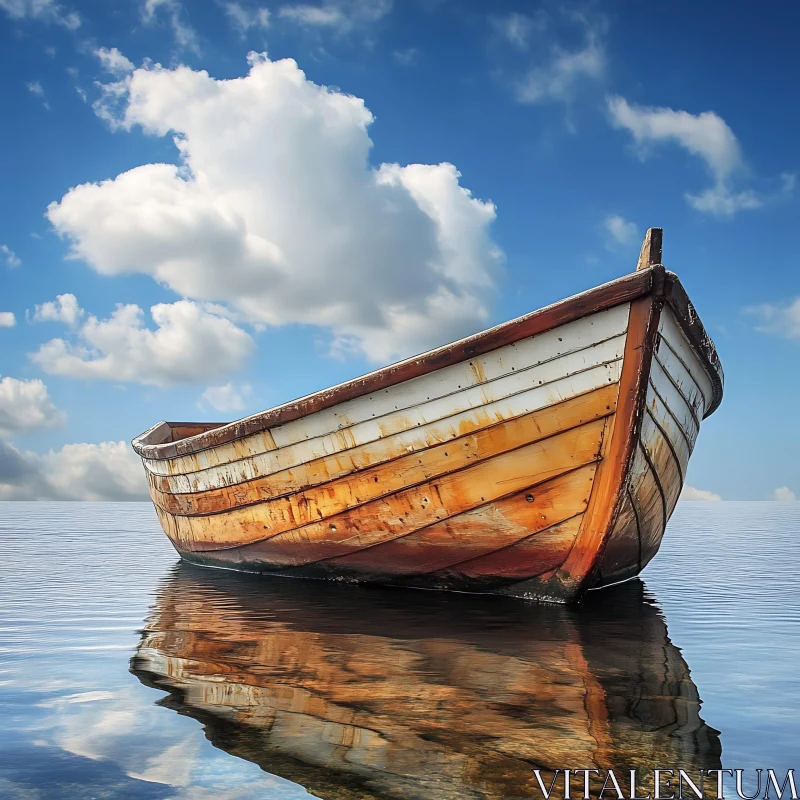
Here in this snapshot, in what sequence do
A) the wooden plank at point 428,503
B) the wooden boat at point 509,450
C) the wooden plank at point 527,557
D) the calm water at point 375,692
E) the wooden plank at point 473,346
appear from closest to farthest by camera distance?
1. the calm water at point 375,692
2. the wooden plank at point 473,346
3. the wooden boat at point 509,450
4. the wooden plank at point 428,503
5. the wooden plank at point 527,557

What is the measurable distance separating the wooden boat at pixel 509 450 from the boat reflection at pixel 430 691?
0.60m

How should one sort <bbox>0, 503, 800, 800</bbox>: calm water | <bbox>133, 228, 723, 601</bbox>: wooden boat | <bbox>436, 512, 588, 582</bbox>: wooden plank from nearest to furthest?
<bbox>0, 503, 800, 800</bbox>: calm water → <bbox>133, 228, 723, 601</bbox>: wooden boat → <bbox>436, 512, 588, 582</bbox>: wooden plank

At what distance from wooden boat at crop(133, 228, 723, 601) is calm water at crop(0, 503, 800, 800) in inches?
18.7

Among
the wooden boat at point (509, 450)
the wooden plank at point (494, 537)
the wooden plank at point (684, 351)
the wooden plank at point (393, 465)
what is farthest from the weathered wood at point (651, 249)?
the wooden plank at point (494, 537)

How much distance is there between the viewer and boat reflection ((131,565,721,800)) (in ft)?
8.28

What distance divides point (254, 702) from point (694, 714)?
6.91ft

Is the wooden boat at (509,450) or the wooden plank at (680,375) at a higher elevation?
the wooden plank at (680,375)

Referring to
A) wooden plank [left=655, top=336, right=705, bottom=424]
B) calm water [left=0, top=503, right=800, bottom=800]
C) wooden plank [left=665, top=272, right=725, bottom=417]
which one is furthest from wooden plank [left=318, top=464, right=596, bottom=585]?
wooden plank [left=665, top=272, right=725, bottom=417]

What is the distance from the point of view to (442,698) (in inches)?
132

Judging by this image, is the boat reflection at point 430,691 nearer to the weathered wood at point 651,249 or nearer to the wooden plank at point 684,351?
the wooden plank at point 684,351

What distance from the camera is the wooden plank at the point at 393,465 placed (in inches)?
227

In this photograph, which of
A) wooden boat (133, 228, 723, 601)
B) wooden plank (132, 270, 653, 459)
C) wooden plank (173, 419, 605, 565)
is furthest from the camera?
wooden plank (173, 419, 605, 565)

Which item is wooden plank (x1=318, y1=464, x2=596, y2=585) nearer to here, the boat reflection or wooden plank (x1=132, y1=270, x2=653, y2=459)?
the boat reflection

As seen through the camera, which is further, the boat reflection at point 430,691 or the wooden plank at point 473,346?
the wooden plank at point 473,346
